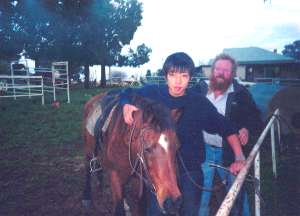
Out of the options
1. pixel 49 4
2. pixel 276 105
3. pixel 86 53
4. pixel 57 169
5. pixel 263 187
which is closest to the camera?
pixel 263 187

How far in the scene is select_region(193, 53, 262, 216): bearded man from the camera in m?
3.31

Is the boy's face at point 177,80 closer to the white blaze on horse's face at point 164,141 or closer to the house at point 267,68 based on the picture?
the white blaze on horse's face at point 164,141

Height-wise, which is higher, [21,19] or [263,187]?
[21,19]

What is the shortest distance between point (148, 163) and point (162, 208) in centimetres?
36

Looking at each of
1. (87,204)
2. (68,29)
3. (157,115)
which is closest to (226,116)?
(157,115)

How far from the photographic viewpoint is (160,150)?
239cm

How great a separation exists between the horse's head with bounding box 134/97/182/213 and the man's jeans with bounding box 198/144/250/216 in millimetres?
935

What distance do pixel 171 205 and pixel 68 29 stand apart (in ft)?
113

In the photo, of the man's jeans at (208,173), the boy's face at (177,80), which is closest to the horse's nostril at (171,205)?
the boy's face at (177,80)

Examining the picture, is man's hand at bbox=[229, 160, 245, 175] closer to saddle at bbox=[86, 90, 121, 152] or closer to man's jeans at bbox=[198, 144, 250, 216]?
man's jeans at bbox=[198, 144, 250, 216]

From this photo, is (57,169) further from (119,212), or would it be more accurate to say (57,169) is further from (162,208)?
(162,208)

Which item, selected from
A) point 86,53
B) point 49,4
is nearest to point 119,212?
point 49,4

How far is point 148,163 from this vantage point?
2.45 meters

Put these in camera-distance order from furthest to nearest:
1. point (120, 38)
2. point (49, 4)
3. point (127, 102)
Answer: point (120, 38)
point (49, 4)
point (127, 102)
